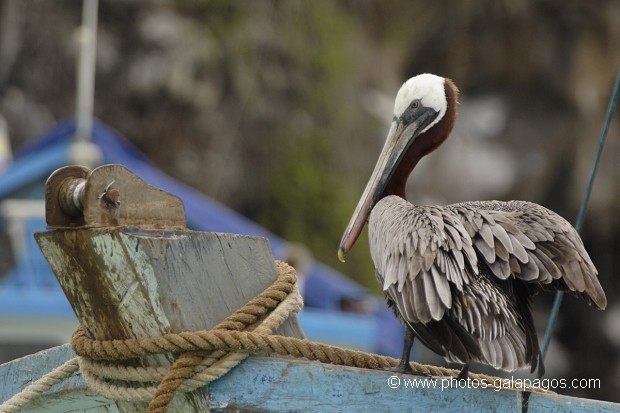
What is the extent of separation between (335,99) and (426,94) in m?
6.72

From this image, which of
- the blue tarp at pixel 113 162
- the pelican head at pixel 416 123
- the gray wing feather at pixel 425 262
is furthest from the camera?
the blue tarp at pixel 113 162

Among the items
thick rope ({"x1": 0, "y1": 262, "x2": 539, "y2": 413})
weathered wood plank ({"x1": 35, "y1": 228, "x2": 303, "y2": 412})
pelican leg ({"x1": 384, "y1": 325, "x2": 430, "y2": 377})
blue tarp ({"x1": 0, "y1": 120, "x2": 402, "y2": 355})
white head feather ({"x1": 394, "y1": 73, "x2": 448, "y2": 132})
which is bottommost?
blue tarp ({"x1": 0, "y1": 120, "x2": 402, "y2": 355})

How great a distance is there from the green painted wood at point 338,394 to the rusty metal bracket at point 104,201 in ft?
1.15

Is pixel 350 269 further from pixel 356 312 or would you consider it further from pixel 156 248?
pixel 156 248

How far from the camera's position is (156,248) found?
1.97 m

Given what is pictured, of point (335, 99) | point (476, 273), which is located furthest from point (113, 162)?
point (476, 273)

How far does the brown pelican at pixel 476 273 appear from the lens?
2.12 m

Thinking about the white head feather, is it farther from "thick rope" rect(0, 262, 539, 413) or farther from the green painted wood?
the green painted wood

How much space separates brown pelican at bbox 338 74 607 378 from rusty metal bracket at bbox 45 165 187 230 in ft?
1.68

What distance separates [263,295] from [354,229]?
→ 0.70 m

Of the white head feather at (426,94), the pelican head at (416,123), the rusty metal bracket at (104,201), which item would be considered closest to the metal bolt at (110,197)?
the rusty metal bracket at (104,201)

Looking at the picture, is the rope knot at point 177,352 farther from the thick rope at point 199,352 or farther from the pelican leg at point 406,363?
the pelican leg at point 406,363

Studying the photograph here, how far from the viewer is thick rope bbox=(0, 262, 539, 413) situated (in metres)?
1.96

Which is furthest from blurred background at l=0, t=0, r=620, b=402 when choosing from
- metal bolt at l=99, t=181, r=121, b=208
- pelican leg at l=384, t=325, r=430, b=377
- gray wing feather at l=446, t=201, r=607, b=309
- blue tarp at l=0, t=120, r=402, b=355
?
metal bolt at l=99, t=181, r=121, b=208
